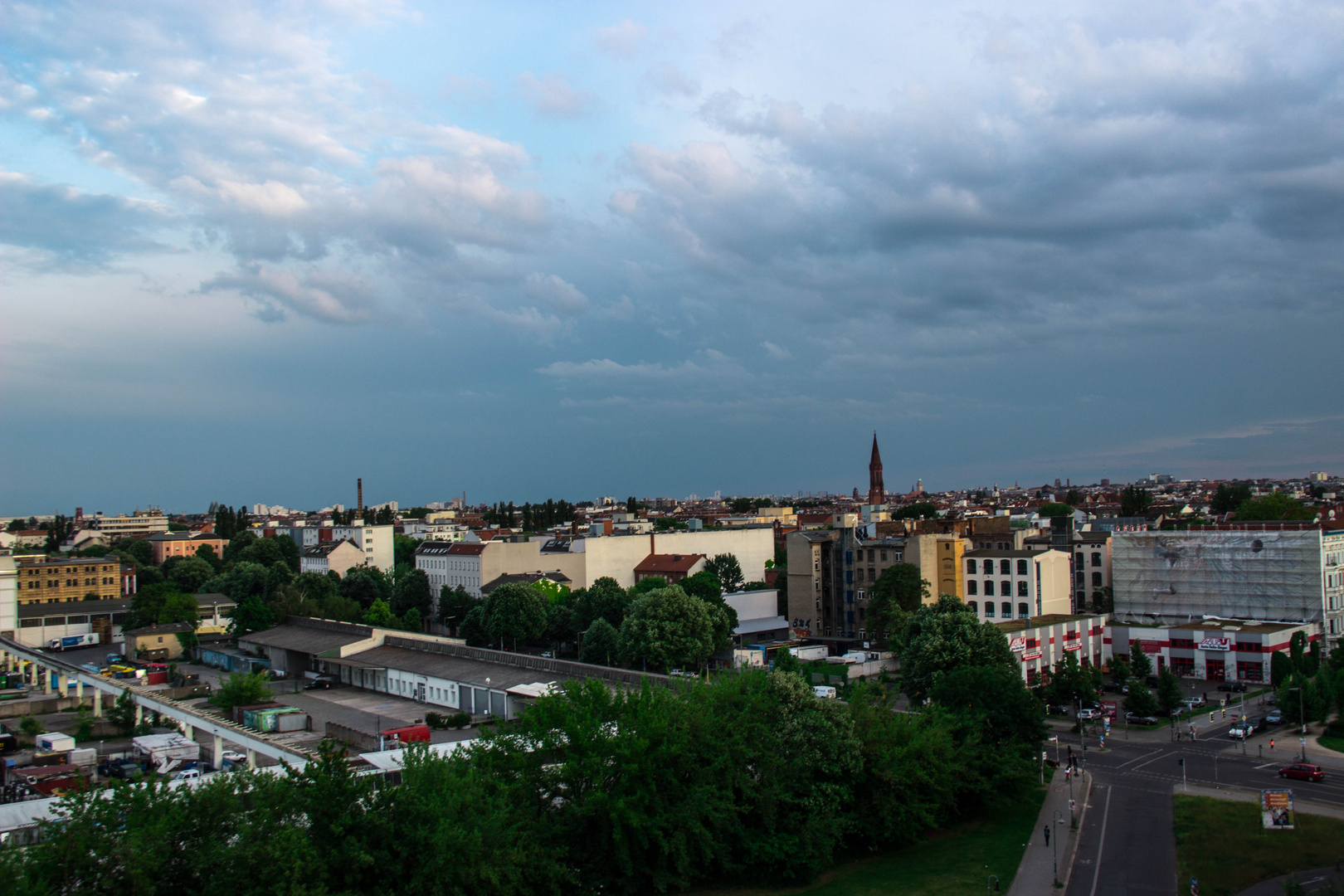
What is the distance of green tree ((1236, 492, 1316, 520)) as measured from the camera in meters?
86.3

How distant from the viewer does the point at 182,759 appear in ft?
121

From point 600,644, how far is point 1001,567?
83.3ft

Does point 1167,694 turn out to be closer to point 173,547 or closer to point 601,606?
point 601,606

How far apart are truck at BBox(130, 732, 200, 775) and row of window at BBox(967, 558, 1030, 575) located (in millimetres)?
44379

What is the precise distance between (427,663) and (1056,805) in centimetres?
3351

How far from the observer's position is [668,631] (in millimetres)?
52938

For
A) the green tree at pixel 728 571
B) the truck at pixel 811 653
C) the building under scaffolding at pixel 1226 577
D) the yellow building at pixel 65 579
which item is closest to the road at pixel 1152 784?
the building under scaffolding at pixel 1226 577

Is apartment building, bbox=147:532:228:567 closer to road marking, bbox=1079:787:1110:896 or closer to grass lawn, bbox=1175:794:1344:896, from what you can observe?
road marking, bbox=1079:787:1110:896

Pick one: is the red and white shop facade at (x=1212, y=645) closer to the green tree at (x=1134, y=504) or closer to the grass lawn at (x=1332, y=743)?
the grass lawn at (x=1332, y=743)

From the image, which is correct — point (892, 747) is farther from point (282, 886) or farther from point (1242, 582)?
point (1242, 582)

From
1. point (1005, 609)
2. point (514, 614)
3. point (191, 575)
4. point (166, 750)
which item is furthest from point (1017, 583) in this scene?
point (191, 575)

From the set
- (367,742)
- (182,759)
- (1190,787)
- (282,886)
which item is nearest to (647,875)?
(282,886)

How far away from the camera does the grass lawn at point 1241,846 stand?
82.2 feet

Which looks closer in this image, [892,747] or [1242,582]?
[892,747]
